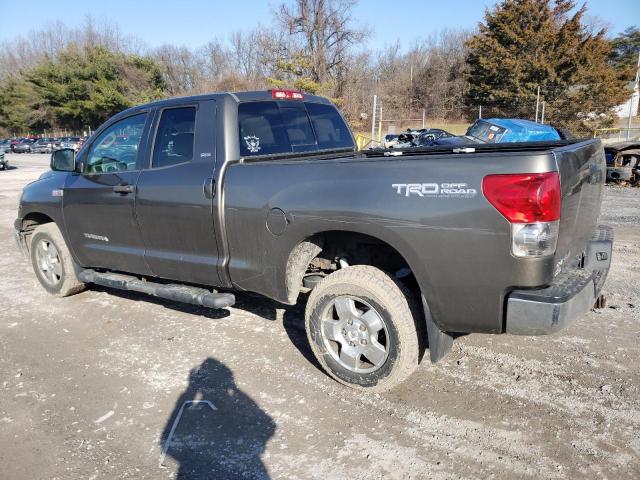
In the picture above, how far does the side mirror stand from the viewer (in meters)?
4.85

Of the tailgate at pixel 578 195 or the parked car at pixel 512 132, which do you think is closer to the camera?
the tailgate at pixel 578 195

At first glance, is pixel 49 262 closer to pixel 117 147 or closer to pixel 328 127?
pixel 117 147

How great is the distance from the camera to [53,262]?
554 cm

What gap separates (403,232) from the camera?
2906 millimetres

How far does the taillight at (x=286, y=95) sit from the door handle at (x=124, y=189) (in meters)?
1.43

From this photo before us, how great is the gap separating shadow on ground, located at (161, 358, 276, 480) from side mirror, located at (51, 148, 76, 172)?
8.52 ft

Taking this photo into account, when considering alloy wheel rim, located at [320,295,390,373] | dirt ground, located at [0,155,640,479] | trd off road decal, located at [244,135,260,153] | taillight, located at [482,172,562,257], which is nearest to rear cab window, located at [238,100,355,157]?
trd off road decal, located at [244,135,260,153]

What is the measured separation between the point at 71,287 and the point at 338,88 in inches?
1501

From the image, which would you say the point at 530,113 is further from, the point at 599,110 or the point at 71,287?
the point at 71,287

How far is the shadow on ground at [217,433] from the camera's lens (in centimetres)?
270

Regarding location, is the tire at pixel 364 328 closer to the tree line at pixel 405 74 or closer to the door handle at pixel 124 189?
the door handle at pixel 124 189

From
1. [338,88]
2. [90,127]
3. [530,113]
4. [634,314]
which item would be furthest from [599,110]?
[90,127]

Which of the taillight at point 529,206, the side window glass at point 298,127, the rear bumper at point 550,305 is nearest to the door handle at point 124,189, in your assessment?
the side window glass at point 298,127

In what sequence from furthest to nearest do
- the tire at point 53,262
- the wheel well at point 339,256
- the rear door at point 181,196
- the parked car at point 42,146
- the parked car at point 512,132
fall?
the parked car at point 42,146 → the parked car at point 512,132 → the tire at point 53,262 → the rear door at point 181,196 → the wheel well at point 339,256
